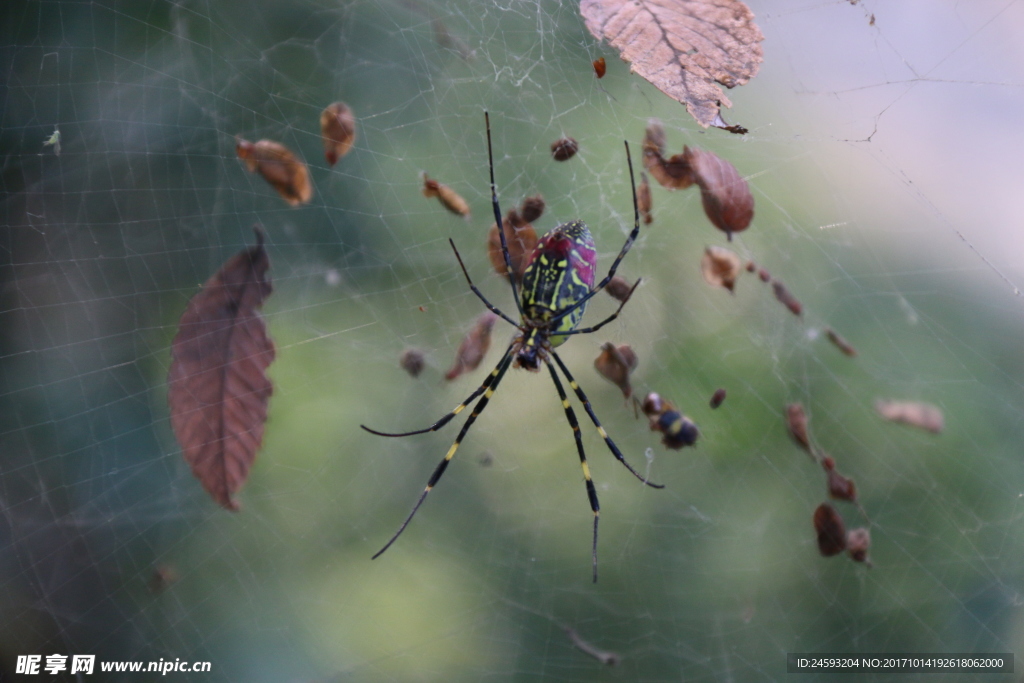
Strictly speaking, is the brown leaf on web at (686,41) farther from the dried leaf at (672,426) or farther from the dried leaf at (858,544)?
the dried leaf at (858,544)

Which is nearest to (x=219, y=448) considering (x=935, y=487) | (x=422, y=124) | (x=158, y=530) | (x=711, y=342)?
(x=158, y=530)

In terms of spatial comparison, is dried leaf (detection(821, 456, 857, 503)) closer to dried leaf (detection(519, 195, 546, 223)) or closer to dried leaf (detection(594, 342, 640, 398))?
dried leaf (detection(594, 342, 640, 398))

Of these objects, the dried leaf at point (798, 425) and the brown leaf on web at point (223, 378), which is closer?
the brown leaf on web at point (223, 378)

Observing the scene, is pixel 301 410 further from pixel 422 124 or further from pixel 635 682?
A: pixel 635 682

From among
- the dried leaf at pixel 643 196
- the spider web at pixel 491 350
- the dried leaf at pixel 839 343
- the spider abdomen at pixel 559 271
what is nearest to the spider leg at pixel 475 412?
the spider web at pixel 491 350

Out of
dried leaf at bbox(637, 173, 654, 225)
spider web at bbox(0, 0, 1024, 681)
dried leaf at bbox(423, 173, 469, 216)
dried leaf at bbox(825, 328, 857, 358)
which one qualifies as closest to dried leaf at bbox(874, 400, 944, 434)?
spider web at bbox(0, 0, 1024, 681)

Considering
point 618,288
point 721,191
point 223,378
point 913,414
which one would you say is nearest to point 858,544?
point 913,414

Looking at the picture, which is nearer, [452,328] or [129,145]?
[129,145]
